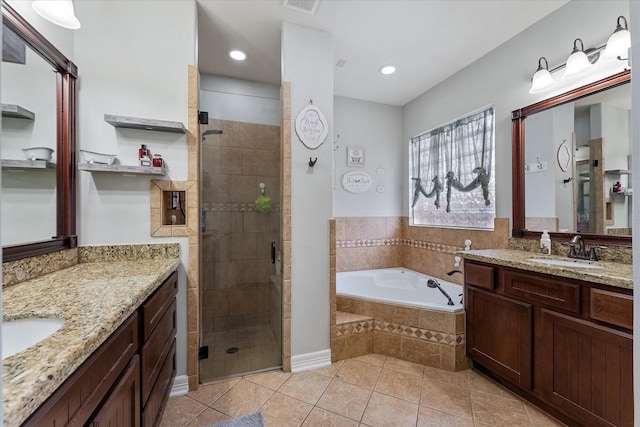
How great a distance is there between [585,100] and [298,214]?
86.0 inches

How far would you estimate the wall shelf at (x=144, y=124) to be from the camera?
1.74 metres

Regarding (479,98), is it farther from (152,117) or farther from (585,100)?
(152,117)

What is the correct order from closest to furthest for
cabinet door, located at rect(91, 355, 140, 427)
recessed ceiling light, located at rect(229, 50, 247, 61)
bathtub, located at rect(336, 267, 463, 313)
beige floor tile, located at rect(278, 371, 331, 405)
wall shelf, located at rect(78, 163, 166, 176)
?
cabinet door, located at rect(91, 355, 140, 427) → wall shelf, located at rect(78, 163, 166, 176) → beige floor tile, located at rect(278, 371, 331, 405) → recessed ceiling light, located at rect(229, 50, 247, 61) → bathtub, located at rect(336, 267, 463, 313)

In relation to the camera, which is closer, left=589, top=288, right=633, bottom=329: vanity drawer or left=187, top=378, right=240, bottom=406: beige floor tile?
left=589, top=288, right=633, bottom=329: vanity drawer

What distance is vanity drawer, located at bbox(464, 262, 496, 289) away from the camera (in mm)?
2026

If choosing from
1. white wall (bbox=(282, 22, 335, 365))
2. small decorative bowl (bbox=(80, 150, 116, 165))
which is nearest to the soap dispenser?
white wall (bbox=(282, 22, 335, 365))

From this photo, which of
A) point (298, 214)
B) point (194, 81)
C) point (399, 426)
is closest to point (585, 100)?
point (298, 214)

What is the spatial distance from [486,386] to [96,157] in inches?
119

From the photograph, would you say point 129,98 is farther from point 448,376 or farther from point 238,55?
point 448,376

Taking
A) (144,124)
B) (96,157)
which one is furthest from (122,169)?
(144,124)

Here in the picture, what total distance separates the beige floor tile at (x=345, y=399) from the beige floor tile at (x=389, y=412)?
0.15ft

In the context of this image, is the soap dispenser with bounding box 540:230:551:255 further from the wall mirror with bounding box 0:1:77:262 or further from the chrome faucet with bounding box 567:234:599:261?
the wall mirror with bounding box 0:1:77:262

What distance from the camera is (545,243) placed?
2105mm

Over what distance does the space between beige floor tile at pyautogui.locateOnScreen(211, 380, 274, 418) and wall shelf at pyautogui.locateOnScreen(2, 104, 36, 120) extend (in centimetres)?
193
